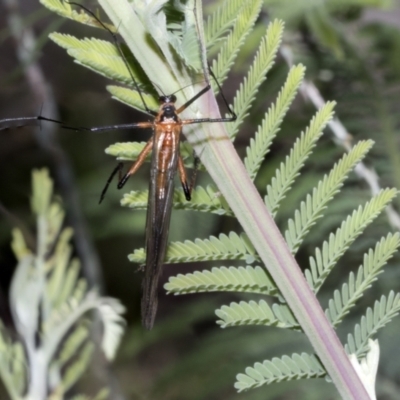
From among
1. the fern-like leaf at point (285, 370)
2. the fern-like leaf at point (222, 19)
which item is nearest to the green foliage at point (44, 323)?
the fern-like leaf at point (285, 370)

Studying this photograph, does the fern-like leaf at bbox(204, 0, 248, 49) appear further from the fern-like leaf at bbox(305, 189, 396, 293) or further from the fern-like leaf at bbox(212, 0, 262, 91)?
the fern-like leaf at bbox(305, 189, 396, 293)

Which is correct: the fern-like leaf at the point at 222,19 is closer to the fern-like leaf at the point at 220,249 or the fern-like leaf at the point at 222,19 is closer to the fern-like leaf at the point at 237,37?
the fern-like leaf at the point at 237,37

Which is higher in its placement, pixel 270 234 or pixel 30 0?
pixel 30 0

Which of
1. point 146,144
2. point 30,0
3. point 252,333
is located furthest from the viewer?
point 30,0

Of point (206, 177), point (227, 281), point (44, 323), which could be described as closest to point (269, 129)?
point (227, 281)

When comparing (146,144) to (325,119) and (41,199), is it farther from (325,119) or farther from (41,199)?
(41,199)

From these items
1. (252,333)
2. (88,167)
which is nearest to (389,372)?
(252,333)

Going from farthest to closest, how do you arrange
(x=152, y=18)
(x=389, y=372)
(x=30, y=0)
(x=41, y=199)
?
(x=30, y=0) → (x=389, y=372) → (x=41, y=199) → (x=152, y=18)
